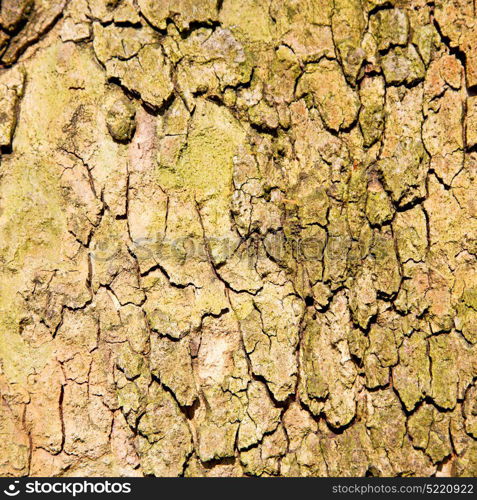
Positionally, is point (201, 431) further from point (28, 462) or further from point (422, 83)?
point (422, 83)

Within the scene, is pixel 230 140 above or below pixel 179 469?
above

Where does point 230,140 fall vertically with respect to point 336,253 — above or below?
above

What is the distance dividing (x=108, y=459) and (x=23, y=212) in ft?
2.60

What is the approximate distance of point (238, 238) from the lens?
1.61 m

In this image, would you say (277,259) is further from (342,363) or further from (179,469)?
(179,469)

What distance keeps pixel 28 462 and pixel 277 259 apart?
979 mm

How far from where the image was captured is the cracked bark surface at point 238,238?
1567 mm

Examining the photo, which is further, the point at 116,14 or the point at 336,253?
the point at 336,253

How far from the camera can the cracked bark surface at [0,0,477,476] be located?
5.14 ft

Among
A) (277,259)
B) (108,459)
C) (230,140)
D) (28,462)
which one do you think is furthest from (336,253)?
(28,462)

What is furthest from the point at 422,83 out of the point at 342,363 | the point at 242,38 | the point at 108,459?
the point at 108,459

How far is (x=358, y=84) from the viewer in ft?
5.38
